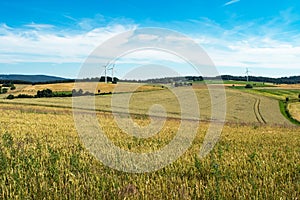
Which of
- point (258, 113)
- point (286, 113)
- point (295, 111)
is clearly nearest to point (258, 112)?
point (258, 113)

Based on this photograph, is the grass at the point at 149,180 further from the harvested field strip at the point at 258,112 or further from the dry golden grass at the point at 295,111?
the dry golden grass at the point at 295,111

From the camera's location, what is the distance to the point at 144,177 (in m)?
7.89

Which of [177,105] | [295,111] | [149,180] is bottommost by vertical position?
[295,111]

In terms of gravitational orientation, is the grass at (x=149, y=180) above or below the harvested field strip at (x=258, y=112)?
above

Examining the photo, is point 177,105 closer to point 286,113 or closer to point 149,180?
point 286,113

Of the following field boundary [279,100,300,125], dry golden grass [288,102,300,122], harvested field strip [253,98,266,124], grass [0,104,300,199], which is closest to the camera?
grass [0,104,300,199]

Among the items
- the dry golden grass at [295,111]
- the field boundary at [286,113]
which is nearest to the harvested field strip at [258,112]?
the field boundary at [286,113]

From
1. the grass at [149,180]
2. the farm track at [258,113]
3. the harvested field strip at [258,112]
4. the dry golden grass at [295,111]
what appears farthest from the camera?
the dry golden grass at [295,111]

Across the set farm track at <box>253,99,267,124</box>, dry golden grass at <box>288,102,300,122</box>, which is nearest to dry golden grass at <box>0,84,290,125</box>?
farm track at <box>253,99,267,124</box>

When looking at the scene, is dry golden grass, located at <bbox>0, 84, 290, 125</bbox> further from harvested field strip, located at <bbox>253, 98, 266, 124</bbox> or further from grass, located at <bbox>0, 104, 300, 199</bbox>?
grass, located at <bbox>0, 104, 300, 199</bbox>

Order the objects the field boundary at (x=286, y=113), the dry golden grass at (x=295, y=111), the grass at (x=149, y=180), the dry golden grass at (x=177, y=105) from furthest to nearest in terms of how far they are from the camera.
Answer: the dry golden grass at (x=295, y=111) → the field boundary at (x=286, y=113) → the dry golden grass at (x=177, y=105) → the grass at (x=149, y=180)

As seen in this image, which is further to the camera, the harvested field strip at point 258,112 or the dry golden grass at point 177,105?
the dry golden grass at point 177,105

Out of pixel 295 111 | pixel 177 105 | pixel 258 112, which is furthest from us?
pixel 177 105

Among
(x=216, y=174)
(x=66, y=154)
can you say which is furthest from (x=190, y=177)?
(x=66, y=154)
